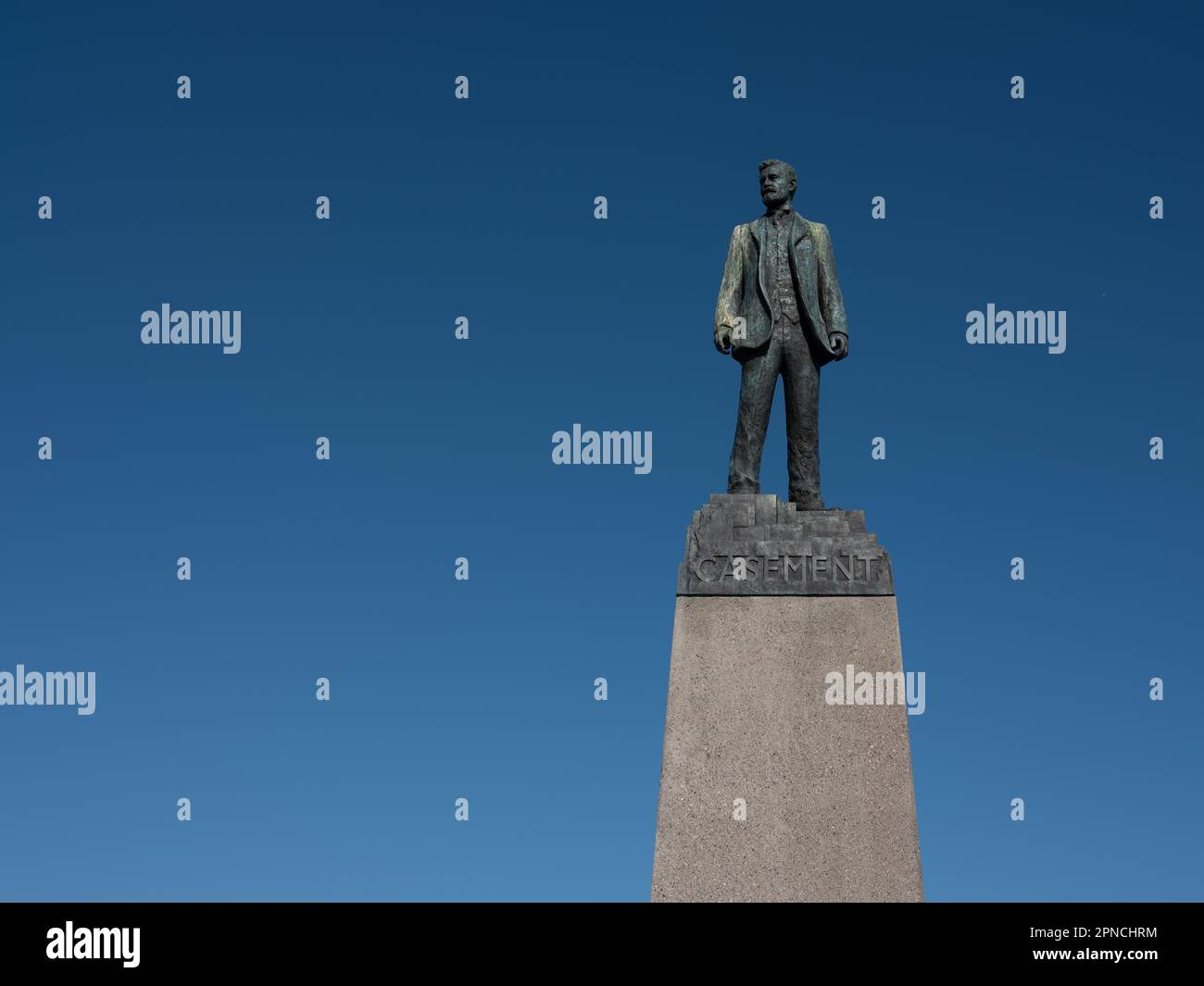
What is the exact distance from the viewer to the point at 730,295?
2241cm

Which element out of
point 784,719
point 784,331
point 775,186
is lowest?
point 784,719

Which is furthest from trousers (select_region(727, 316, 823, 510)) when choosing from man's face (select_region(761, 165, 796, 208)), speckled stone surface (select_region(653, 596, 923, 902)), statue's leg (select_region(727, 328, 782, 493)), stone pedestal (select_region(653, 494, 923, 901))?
speckled stone surface (select_region(653, 596, 923, 902))

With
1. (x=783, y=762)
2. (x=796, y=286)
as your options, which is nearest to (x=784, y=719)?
Result: (x=783, y=762)

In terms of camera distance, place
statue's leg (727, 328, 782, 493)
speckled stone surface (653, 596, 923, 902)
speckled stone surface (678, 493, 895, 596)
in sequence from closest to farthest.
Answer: speckled stone surface (653, 596, 923, 902) → speckled stone surface (678, 493, 895, 596) → statue's leg (727, 328, 782, 493)

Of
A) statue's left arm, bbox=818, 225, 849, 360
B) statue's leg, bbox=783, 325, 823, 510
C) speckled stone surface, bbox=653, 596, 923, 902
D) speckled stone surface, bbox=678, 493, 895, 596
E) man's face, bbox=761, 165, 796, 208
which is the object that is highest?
man's face, bbox=761, 165, 796, 208

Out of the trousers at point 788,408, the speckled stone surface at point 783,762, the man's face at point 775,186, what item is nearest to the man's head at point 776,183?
the man's face at point 775,186

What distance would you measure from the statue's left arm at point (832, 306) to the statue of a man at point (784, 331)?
1 cm

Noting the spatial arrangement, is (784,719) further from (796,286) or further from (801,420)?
(796,286)

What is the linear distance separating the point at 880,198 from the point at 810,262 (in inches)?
92.8

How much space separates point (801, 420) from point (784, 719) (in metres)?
3.80

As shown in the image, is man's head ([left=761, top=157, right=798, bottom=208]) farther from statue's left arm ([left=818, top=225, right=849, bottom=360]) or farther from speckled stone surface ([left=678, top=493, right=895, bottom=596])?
speckled stone surface ([left=678, top=493, right=895, bottom=596])

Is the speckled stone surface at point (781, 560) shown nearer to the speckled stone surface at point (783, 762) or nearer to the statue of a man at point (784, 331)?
the speckled stone surface at point (783, 762)

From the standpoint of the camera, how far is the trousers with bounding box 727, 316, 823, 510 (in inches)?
870

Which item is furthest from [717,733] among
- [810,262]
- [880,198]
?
[880,198]
